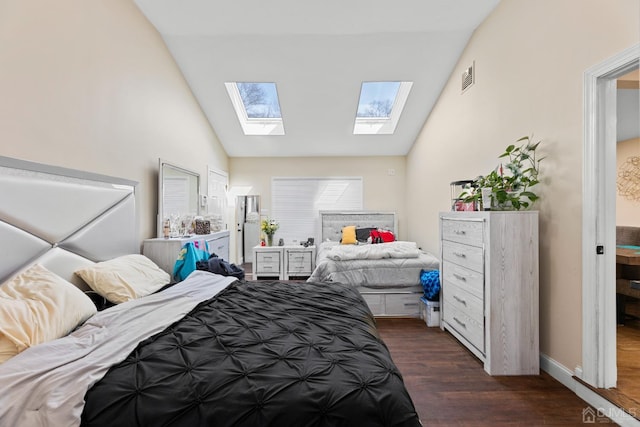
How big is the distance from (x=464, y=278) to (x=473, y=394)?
3.01ft

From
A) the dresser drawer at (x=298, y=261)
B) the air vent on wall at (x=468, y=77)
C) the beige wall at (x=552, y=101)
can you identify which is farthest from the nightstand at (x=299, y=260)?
the air vent on wall at (x=468, y=77)

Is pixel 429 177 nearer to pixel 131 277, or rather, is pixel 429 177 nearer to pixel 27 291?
pixel 131 277

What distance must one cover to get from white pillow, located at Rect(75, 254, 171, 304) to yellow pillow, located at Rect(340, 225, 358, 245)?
309cm

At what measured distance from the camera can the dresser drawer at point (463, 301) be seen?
2373 millimetres

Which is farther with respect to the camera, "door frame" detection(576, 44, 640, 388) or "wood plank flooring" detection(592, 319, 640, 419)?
"door frame" detection(576, 44, 640, 388)

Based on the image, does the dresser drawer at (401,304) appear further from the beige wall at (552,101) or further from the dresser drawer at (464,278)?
the beige wall at (552,101)

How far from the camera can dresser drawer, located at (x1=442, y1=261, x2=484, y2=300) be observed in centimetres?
238

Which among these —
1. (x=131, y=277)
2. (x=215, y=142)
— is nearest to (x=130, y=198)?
(x=131, y=277)

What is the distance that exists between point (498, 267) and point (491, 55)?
83.9 inches

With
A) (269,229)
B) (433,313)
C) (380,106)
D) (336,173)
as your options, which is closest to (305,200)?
(336,173)

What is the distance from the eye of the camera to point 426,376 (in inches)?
87.0

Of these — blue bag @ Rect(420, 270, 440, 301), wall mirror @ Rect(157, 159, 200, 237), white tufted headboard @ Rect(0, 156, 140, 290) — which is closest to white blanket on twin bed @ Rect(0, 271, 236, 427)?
white tufted headboard @ Rect(0, 156, 140, 290)

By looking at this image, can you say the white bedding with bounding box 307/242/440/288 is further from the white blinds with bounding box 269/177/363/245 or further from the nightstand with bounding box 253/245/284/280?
the white blinds with bounding box 269/177/363/245

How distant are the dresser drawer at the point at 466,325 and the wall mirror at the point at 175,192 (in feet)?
9.99
